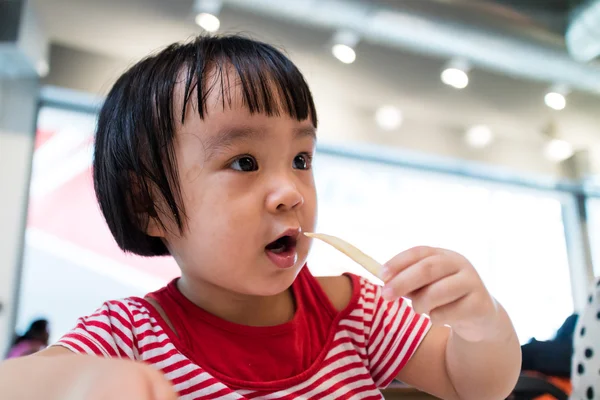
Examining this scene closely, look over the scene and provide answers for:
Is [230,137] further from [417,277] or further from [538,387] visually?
[538,387]

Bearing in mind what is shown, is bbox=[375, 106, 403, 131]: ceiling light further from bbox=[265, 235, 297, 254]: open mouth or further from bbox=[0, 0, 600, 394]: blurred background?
bbox=[265, 235, 297, 254]: open mouth

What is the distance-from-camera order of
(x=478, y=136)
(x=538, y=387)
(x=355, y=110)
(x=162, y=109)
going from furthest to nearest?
(x=478, y=136) → (x=355, y=110) → (x=538, y=387) → (x=162, y=109)

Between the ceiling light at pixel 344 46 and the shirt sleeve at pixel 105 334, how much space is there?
250 cm

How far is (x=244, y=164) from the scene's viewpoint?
581 millimetres

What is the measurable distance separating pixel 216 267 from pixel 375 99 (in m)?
3.56

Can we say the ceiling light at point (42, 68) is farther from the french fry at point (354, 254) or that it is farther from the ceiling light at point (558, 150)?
the ceiling light at point (558, 150)

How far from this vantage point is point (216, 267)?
23.3 inches

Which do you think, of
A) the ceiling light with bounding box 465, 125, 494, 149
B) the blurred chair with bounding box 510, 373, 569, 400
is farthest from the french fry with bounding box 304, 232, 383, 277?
the ceiling light with bounding box 465, 125, 494, 149

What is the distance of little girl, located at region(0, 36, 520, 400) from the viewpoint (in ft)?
1.84

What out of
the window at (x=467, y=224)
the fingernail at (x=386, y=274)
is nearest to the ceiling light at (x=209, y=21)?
the window at (x=467, y=224)

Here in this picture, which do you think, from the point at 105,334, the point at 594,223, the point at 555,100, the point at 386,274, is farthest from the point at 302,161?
the point at 594,223

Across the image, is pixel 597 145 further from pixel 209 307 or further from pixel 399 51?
pixel 209 307

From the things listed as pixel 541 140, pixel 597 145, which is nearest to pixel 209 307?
pixel 541 140

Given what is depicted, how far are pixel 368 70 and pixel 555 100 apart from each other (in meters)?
1.46
